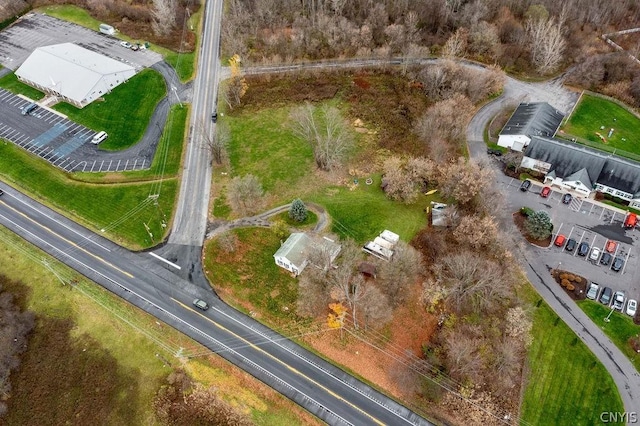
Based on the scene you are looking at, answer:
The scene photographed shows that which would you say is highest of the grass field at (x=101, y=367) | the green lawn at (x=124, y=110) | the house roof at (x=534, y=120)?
the house roof at (x=534, y=120)

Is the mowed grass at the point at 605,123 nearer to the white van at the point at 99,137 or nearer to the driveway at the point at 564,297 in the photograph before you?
the driveway at the point at 564,297

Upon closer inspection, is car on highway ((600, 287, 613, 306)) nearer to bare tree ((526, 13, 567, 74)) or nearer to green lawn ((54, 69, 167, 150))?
bare tree ((526, 13, 567, 74))

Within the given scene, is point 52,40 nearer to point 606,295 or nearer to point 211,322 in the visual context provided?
point 211,322

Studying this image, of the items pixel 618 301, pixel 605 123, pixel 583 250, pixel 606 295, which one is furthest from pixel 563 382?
pixel 605 123

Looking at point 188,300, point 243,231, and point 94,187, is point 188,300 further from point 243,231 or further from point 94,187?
point 94,187

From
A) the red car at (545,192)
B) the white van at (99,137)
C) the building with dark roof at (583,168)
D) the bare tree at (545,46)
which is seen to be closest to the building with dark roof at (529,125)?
the building with dark roof at (583,168)

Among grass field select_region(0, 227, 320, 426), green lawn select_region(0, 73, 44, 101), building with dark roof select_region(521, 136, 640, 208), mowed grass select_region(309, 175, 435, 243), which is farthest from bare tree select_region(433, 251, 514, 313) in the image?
green lawn select_region(0, 73, 44, 101)

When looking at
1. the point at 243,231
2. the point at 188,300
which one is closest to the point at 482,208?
the point at 243,231
